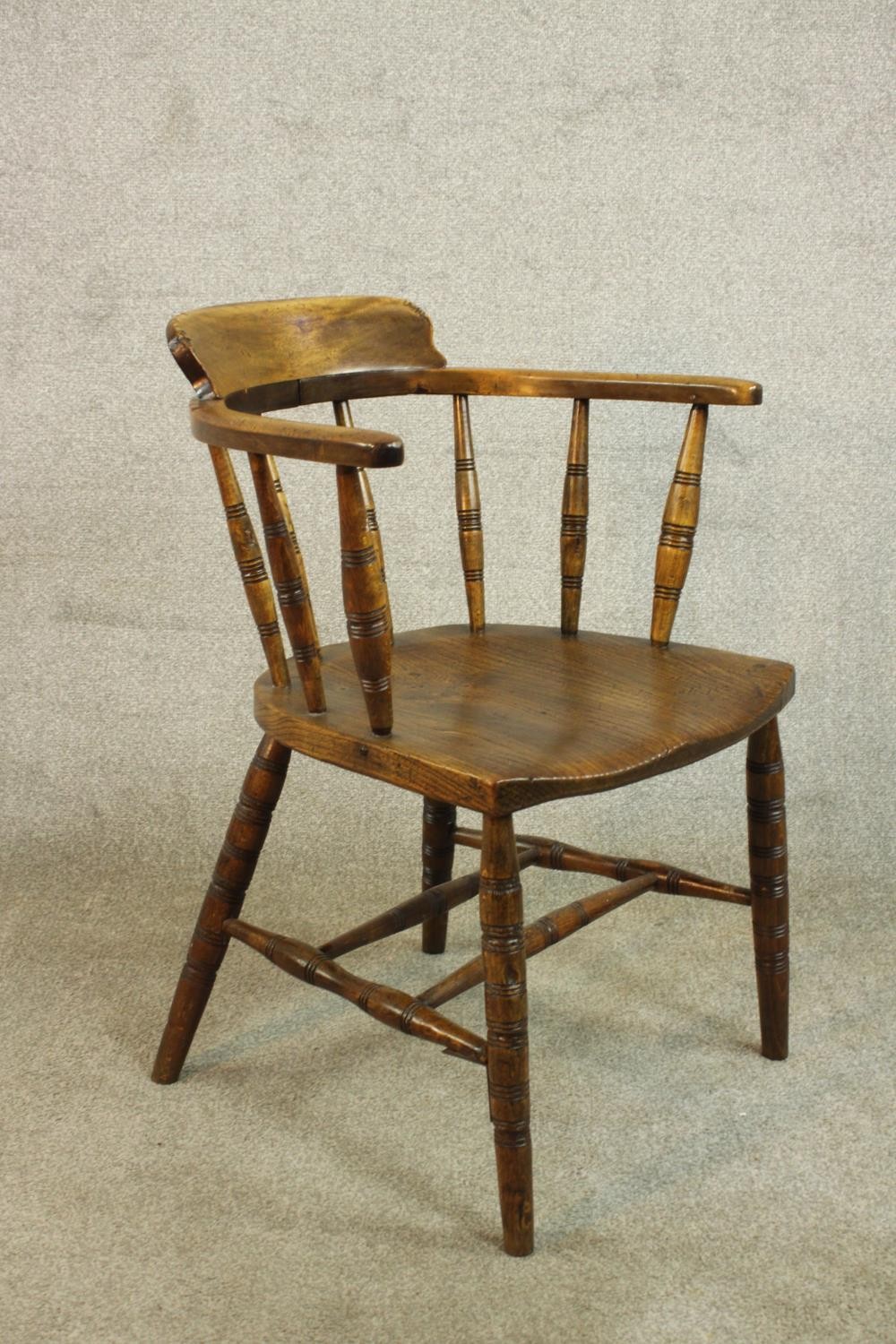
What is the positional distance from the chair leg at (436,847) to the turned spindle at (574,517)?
0.28m

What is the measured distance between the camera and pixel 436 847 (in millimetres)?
1950

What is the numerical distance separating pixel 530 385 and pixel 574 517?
158mm

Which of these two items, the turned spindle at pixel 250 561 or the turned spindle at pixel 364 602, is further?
the turned spindle at pixel 250 561

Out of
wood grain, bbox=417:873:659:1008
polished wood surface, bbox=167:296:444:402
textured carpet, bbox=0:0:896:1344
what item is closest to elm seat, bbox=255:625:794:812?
wood grain, bbox=417:873:659:1008

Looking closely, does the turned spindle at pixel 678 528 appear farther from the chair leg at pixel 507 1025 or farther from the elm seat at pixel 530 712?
the chair leg at pixel 507 1025

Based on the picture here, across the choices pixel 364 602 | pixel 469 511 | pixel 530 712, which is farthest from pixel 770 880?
pixel 364 602

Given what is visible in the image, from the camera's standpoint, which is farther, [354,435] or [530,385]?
[530,385]

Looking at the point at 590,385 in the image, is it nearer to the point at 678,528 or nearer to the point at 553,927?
the point at 678,528

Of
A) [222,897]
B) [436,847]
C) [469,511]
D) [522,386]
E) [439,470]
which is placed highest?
[522,386]

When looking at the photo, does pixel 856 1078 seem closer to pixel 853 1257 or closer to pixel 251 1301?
pixel 853 1257

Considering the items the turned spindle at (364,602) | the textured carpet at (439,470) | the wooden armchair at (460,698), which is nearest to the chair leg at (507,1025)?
the wooden armchair at (460,698)

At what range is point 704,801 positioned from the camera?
2350 mm

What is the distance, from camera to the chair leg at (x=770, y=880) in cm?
167

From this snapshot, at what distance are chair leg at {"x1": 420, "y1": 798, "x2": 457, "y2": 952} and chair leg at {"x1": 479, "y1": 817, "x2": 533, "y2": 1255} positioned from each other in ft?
1.60
